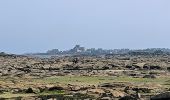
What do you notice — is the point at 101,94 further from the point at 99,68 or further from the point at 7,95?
the point at 99,68

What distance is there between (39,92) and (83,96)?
18.6 feet

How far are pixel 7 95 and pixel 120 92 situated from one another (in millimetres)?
9141

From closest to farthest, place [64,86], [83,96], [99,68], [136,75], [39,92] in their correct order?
[83,96], [39,92], [64,86], [136,75], [99,68]

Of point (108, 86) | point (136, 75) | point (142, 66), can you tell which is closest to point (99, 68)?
point (142, 66)

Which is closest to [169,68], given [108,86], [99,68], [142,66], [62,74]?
[142,66]

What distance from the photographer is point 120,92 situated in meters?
40.4

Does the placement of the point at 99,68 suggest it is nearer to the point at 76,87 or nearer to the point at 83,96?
the point at 76,87

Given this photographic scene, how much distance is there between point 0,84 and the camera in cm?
4816

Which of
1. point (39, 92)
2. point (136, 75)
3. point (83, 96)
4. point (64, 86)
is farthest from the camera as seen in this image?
point (136, 75)

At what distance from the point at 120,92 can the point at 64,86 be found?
25.7 feet

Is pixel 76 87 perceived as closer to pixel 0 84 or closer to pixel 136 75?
pixel 0 84

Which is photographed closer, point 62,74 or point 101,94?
point 101,94

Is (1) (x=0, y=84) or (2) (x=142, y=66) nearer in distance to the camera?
(1) (x=0, y=84)

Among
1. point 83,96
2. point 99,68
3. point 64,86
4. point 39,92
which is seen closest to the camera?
point 83,96
